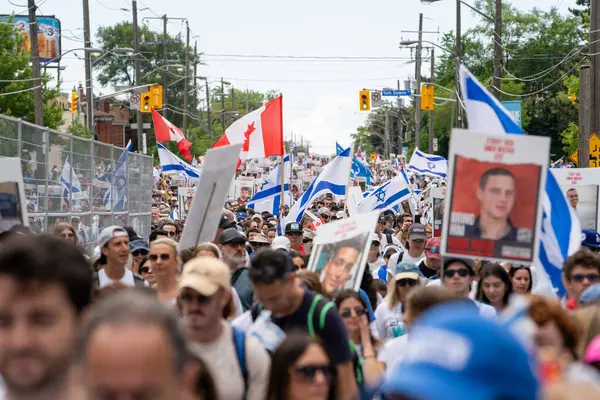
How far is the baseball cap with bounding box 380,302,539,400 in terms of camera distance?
1843 mm

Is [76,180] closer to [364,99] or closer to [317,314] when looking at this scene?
[317,314]

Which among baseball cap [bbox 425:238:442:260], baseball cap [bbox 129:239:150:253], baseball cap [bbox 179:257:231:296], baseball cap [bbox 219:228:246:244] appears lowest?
baseball cap [bbox 425:238:442:260]

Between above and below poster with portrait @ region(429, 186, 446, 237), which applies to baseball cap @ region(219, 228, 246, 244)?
above

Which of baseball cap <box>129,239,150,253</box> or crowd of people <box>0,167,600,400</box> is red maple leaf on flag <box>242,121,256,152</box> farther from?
crowd of people <box>0,167,600,400</box>

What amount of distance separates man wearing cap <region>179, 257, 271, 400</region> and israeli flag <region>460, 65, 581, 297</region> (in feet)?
12.4

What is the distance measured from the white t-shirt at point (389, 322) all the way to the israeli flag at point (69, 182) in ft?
25.9

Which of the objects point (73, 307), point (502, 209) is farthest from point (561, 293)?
point (73, 307)

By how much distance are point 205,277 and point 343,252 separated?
338 cm

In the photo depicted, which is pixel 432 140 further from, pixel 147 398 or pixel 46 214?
pixel 147 398

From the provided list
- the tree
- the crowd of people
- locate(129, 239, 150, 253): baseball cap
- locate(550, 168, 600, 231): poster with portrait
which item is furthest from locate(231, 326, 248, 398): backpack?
the tree

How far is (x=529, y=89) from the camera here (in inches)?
3989

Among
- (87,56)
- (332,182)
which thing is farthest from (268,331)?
(87,56)

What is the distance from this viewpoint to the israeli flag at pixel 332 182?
18.1 metres

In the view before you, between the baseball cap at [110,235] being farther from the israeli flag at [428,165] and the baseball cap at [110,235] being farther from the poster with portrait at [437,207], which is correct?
the israeli flag at [428,165]
